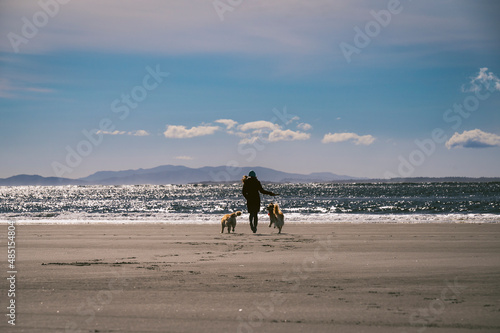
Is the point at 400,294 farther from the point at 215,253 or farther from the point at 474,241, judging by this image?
the point at 474,241

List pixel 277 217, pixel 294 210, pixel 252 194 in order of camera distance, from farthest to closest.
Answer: pixel 294 210 < pixel 277 217 < pixel 252 194

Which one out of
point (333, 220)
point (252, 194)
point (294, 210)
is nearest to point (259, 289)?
point (252, 194)

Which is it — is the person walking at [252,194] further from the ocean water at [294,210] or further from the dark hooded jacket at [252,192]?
the ocean water at [294,210]

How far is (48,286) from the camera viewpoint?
546 centimetres

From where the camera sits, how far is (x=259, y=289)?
209 inches

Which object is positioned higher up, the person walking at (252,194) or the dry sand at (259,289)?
the person walking at (252,194)

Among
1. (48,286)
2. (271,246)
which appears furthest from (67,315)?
(271,246)

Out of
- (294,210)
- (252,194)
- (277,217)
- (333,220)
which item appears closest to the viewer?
(252,194)

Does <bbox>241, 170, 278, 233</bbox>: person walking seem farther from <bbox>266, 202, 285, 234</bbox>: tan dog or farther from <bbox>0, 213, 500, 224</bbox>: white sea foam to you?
<bbox>0, 213, 500, 224</bbox>: white sea foam

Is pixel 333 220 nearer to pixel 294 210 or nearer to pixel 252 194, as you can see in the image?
pixel 252 194

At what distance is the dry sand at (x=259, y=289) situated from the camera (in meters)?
4.05

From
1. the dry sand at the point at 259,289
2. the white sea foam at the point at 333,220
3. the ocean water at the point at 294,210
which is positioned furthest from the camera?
the ocean water at the point at 294,210

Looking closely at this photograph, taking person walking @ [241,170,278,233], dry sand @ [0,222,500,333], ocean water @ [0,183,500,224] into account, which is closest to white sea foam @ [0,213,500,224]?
ocean water @ [0,183,500,224]

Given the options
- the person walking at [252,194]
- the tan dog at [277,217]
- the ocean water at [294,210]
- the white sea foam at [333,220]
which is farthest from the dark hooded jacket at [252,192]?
the ocean water at [294,210]
